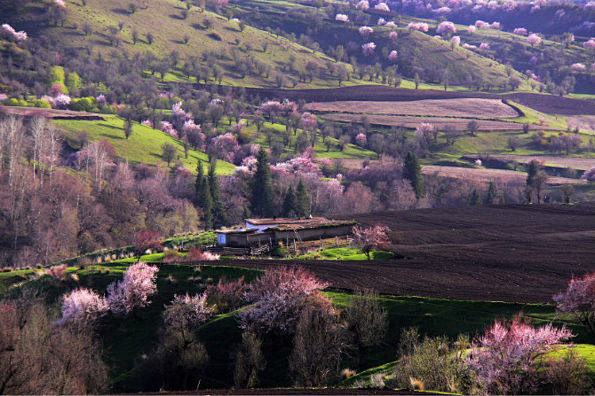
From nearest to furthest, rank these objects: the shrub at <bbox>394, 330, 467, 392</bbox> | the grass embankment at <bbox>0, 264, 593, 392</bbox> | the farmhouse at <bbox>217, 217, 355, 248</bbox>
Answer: the shrub at <bbox>394, 330, 467, 392</bbox>, the grass embankment at <bbox>0, 264, 593, 392</bbox>, the farmhouse at <bbox>217, 217, 355, 248</bbox>

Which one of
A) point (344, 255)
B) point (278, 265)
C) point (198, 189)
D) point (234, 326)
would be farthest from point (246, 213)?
point (234, 326)

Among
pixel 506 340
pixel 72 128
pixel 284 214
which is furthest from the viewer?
pixel 72 128

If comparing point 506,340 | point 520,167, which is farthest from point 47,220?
point 520,167

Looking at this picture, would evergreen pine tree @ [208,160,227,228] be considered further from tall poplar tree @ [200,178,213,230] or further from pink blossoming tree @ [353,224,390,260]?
pink blossoming tree @ [353,224,390,260]

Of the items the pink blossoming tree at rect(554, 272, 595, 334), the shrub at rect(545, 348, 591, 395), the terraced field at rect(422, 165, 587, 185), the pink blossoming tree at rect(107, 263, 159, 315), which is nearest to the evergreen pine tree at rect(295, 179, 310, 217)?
the terraced field at rect(422, 165, 587, 185)

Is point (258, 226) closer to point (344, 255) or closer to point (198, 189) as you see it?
point (344, 255)

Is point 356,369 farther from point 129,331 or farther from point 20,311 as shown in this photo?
point 20,311
